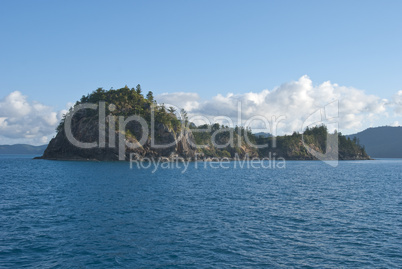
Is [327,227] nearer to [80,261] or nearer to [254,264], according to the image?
[254,264]

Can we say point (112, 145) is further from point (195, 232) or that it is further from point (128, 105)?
point (195, 232)

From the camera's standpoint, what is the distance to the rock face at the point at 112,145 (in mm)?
153750

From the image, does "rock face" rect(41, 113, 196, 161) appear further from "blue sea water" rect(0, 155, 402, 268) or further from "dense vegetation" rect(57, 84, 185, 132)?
"blue sea water" rect(0, 155, 402, 268)

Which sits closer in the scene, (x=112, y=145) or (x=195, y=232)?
(x=195, y=232)

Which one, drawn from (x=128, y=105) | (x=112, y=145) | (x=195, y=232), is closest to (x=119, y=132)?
(x=112, y=145)

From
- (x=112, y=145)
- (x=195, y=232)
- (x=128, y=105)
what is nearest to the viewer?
(x=195, y=232)

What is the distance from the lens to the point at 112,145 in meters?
154

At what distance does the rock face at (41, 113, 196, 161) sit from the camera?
154m

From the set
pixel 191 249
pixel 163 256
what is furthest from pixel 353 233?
pixel 163 256

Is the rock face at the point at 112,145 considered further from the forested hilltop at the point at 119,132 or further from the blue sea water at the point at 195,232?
the blue sea water at the point at 195,232

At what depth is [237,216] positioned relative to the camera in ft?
117

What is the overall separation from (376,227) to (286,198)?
1874 centimetres

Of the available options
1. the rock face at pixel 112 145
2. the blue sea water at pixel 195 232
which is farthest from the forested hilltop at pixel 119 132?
the blue sea water at pixel 195 232

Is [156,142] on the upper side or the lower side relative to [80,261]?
upper
